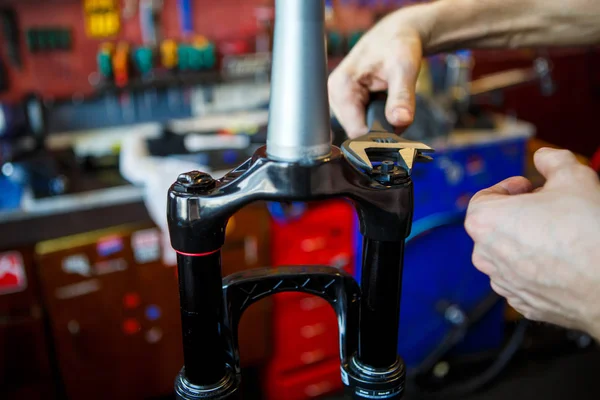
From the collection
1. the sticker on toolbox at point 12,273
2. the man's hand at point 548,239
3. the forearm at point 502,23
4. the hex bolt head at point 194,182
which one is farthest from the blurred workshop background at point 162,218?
the hex bolt head at point 194,182

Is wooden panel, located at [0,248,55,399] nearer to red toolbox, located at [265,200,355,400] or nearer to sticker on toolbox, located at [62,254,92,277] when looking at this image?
sticker on toolbox, located at [62,254,92,277]

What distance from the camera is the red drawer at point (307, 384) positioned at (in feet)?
6.85

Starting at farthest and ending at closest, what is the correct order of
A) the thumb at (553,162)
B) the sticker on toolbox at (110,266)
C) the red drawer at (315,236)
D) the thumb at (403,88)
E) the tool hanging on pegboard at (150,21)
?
the tool hanging on pegboard at (150,21) < the red drawer at (315,236) < the sticker on toolbox at (110,266) < the thumb at (403,88) < the thumb at (553,162)

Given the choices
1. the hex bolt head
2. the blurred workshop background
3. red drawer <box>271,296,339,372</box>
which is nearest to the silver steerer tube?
the hex bolt head

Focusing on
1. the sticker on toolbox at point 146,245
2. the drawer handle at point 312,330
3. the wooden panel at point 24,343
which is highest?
the sticker on toolbox at point 146,245

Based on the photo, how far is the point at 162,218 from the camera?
5.35 ft

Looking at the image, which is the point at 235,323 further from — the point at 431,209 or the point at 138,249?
the point at 431,209

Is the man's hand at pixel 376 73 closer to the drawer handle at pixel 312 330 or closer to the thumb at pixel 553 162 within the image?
the thumb at pixel 553 162

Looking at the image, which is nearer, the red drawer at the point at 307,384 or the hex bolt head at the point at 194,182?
the hex bolt head at the point at 194,182

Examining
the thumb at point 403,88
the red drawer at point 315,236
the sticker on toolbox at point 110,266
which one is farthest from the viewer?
the red drawer at point 315,236

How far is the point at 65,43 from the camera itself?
6.92ft

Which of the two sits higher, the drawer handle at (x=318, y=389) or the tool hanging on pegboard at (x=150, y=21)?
the tool hanging on pegboard at (x=150, y=21)

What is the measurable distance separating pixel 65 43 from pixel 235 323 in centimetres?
189

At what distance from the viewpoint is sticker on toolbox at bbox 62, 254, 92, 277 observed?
1591mm
